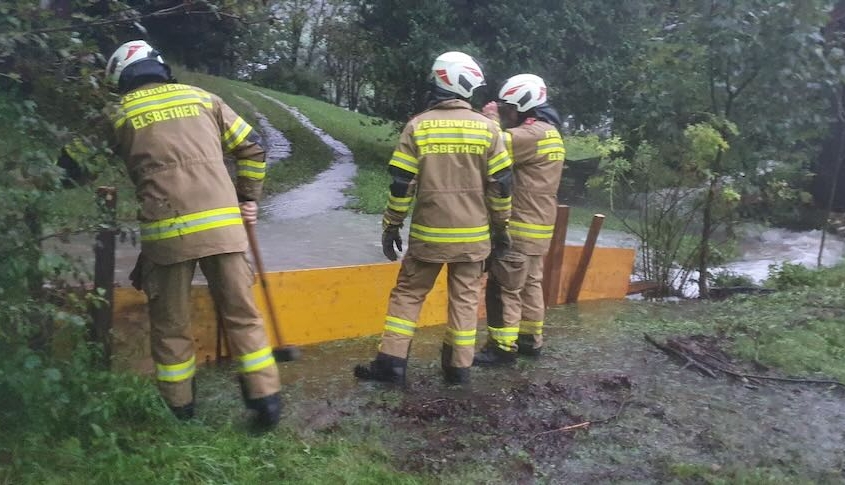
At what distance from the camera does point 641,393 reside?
15.8ft

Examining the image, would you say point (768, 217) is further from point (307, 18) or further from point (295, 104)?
point (307, 18)

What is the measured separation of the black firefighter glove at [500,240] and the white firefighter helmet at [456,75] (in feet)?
2.77

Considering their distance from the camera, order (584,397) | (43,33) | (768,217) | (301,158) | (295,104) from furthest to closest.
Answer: (295,104), (301,158), (768,217), (584,397), (43,33)

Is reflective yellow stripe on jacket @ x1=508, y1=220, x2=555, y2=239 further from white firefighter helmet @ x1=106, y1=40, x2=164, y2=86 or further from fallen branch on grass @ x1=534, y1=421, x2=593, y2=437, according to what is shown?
white firefighter helmet @ x1=106, y1=40, x2=164, y2=86

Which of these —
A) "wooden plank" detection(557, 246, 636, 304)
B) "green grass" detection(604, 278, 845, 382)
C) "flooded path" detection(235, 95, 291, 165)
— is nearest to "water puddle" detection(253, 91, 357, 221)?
"flooded path" detection(235, 95, 291, 165)

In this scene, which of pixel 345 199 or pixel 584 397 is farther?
pixel 345 199

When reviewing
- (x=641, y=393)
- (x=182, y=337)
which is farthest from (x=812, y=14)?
(x=182, y=337)

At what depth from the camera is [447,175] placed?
470 cm

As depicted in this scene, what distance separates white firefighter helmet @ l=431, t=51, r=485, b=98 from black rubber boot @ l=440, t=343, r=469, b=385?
5.02 feet

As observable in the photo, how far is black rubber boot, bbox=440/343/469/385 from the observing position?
484cm

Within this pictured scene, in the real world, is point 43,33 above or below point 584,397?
above

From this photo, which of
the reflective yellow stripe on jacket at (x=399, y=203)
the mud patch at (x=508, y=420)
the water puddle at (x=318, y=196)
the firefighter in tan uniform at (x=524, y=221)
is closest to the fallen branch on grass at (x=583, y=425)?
the mud patch at (x=508, y=420)

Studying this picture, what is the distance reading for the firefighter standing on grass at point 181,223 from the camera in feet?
12.3

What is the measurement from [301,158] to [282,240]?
7.17m
